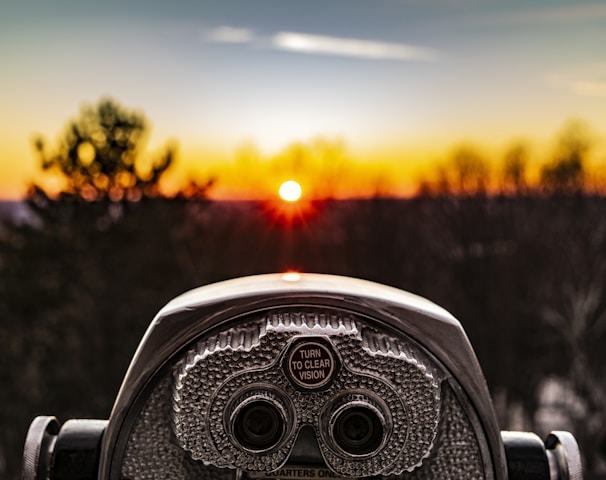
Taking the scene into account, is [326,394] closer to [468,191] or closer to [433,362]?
[433,362]

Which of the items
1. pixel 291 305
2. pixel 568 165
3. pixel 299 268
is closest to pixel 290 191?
pixel 299 268

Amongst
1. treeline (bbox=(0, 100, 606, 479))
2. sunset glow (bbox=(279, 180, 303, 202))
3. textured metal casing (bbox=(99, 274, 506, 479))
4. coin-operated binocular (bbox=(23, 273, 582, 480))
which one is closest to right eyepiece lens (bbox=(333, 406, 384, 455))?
coin-operated binocular (bbox=(23, 273, 582, 480))

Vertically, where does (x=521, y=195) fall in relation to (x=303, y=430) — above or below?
above

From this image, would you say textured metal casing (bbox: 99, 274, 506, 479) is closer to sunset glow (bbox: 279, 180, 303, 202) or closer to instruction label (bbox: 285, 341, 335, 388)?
instruction label (bbox: 285, 341, 335, 388)

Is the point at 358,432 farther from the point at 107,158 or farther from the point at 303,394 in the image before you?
the point at 107,158

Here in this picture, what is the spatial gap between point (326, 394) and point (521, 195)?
57.7ft

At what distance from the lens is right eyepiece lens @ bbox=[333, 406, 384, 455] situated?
1170 millimetres

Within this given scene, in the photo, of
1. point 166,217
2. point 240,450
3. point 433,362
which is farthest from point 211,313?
point 166,217

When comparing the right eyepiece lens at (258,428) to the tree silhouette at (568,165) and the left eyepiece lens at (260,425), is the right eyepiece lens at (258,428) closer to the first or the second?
the left eyepiece lens at (260,425)

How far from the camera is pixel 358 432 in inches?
46.8

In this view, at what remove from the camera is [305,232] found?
60.1 ft

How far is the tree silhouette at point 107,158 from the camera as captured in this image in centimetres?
1569

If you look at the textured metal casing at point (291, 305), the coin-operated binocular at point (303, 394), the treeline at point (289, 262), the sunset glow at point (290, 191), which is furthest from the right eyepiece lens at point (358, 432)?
the sunset glow at point (290, 191)

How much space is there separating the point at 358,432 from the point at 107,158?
1546 cm
